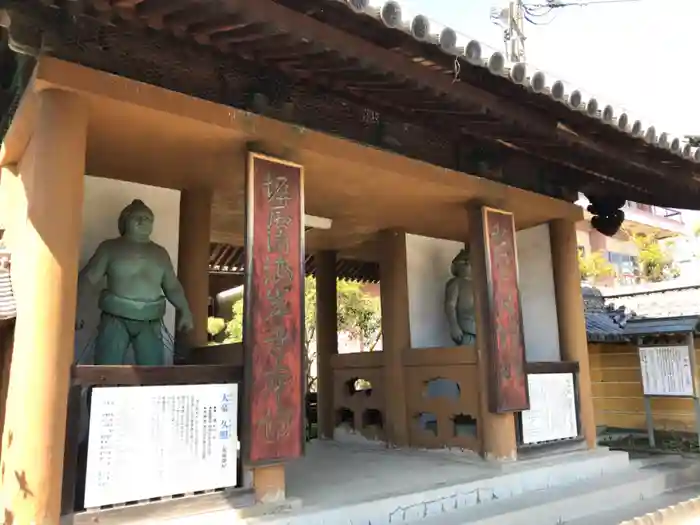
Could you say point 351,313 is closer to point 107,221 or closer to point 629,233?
point 107,221

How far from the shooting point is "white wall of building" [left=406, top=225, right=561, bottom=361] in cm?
737

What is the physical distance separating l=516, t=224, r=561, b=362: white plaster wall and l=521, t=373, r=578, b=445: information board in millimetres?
584

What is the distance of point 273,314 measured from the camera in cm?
438

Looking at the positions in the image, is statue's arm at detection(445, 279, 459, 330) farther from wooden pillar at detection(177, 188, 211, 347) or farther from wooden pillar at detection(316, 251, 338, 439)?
wooden pillar at detection(177, 188, 211, 347)

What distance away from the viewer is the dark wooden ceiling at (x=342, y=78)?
3.45 meters

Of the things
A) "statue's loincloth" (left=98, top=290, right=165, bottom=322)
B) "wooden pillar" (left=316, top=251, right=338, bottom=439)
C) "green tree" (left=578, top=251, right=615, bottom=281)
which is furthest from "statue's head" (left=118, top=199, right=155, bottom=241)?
"green tree" (left=578, top=251, right=615, bottom=281)

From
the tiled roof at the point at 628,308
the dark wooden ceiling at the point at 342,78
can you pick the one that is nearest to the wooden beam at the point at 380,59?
the dark wooden ceiling at the point at 342,78

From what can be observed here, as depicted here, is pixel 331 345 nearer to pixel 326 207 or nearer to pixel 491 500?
pixel 326 207

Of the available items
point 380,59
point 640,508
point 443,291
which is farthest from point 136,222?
point 640,508

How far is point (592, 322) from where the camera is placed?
34.8 ft

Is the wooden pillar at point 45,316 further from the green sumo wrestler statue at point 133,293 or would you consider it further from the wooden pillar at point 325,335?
the wooden pillar at point 325,335

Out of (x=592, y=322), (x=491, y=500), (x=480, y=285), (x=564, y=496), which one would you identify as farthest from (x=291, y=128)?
(x=592, y=322)

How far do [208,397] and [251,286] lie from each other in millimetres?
820

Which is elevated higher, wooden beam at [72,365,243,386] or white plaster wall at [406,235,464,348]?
white plaster wall at [406,235,464,348]
